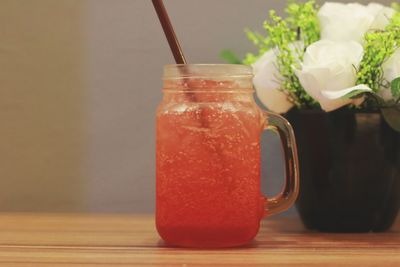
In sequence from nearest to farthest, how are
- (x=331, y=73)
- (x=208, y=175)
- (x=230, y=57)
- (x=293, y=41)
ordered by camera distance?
(x=208, y=175)
(x=331, y=73)
(x=293, y=41)
(x=230, y=57)

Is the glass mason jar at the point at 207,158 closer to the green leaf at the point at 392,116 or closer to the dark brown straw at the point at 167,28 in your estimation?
the dark brown straw at the point at 167,28

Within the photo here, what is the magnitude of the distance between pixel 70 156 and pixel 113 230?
10.3 inches

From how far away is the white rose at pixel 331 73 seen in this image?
0.94m

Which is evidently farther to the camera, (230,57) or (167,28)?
(230,57)

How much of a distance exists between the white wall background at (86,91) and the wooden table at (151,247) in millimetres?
136

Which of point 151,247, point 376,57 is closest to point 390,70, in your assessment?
point 376,57

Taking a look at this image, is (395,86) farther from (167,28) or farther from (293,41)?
(167,28)

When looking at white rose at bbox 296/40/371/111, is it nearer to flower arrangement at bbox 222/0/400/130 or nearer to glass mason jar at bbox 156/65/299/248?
flower arrangement at bbox 222/0/400/130

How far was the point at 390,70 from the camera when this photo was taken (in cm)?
97

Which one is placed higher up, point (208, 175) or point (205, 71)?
point (205, 71)

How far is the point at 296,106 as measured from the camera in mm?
1033

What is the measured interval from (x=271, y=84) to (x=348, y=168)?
17 centimetres

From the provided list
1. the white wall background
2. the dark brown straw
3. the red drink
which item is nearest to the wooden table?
the red drink

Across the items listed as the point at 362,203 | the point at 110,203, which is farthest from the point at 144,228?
the point at 362,203
